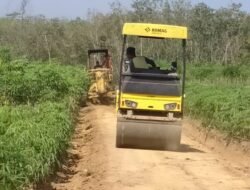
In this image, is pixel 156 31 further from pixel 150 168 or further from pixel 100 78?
pixel 100 78

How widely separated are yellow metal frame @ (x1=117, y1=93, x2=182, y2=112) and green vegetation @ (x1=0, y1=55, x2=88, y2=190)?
1.52m

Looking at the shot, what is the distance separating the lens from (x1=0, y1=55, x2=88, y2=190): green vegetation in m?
8.62

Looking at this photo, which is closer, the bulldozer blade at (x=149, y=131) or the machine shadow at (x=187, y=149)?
the bulldozer blade at (x=149, y=131)

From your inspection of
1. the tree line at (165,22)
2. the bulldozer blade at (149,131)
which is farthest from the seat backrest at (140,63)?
the tree line at (165,22)

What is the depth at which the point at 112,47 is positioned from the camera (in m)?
44.0

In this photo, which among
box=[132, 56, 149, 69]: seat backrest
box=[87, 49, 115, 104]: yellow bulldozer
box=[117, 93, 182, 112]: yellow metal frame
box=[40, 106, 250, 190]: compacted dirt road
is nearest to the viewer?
box=[40, 106, 250, 190]: compacted dirt road

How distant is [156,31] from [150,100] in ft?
5.36

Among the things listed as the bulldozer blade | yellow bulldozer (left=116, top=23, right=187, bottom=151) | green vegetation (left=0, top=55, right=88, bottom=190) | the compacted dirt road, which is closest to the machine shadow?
the compacted dirt road

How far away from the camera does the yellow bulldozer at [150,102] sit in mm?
14383

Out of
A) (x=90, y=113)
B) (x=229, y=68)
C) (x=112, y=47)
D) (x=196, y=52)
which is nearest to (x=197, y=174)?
(x=90, y=113)

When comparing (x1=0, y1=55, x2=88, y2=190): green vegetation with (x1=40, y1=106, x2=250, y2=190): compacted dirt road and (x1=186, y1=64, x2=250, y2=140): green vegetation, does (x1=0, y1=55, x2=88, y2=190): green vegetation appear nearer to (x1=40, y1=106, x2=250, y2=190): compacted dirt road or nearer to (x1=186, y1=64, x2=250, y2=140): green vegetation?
(x1=40, y1=106, x2=250, y2=190): compacted dirt road

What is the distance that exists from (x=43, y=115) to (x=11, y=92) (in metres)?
5.51

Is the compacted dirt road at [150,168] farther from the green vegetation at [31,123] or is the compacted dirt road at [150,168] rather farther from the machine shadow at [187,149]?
the green vegetation at [31,123]

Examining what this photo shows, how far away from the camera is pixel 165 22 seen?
47.4 metres
